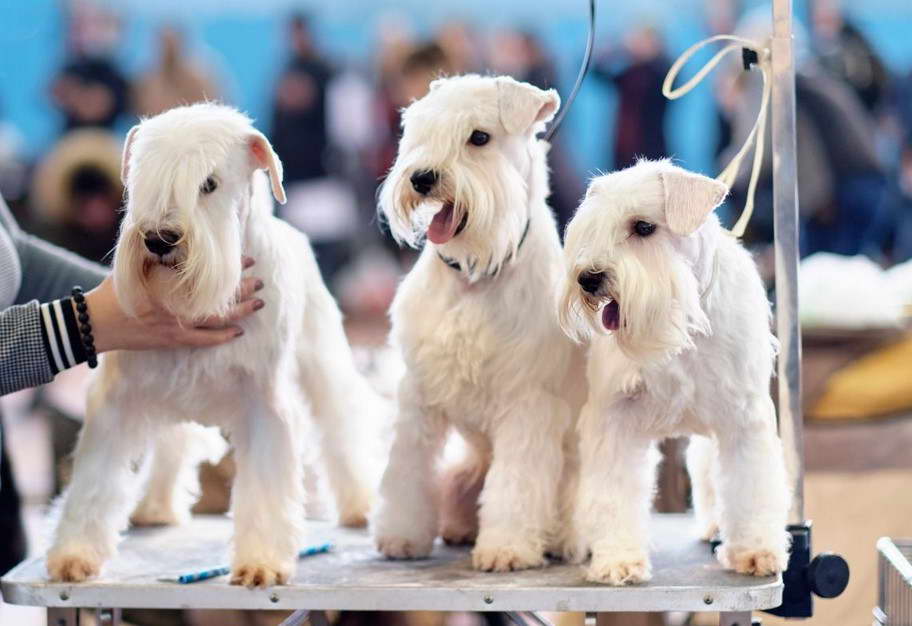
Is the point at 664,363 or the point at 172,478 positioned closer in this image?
the point at 664,363

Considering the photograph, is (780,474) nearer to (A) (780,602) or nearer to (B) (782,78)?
(A) (780,602)

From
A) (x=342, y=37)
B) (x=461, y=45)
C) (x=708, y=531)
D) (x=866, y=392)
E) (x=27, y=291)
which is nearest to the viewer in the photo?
(x=708, y=531)

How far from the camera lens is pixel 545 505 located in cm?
249

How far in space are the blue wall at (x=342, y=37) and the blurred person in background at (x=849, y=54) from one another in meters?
0.14

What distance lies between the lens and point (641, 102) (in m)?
6.27

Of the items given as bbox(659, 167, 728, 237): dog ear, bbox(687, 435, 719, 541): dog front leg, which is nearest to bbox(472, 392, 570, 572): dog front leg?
bbox(687, 435, 719, 541): dog front leg

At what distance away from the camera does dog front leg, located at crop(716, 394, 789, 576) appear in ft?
7.64

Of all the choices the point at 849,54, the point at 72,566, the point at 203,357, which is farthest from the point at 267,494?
the point at 849,54

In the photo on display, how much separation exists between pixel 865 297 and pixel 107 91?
415 centimetres

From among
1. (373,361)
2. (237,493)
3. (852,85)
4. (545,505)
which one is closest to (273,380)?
(237,493)

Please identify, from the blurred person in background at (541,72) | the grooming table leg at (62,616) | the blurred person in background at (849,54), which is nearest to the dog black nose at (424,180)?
the grooming table leg at (62,616)

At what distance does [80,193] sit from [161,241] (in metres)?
4.22

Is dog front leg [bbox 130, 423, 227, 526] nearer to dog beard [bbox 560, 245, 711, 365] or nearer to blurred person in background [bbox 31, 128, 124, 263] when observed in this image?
dog beard [bbox 560, 245, 711, 365]

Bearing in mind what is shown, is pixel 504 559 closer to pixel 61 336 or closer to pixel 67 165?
pixel 61 336
